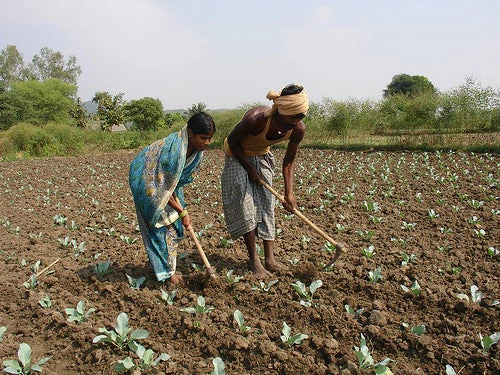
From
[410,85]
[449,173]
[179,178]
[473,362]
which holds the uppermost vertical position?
[410,85]

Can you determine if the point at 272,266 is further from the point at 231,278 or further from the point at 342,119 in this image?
the point at 342,119

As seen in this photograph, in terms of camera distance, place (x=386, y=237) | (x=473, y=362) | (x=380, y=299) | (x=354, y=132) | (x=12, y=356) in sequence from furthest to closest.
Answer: (x=354, y=132) < (x=386, y=237) < (x=380, y=299) < (x=12, y=356) < (x=473, y=362)

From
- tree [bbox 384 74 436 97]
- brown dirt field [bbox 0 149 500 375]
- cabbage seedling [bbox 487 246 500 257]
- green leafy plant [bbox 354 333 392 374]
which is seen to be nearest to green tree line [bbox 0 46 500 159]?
brown dirt field [bbox 0 149 500 375]

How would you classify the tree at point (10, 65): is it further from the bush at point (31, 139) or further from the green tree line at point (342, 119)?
the bush at point (31, 139)

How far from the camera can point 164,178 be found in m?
3.23

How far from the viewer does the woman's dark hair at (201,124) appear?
3.06 metres

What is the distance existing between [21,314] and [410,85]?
58.8 meters

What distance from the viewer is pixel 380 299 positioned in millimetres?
3227

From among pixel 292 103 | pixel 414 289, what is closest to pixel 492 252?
pixel 414 289

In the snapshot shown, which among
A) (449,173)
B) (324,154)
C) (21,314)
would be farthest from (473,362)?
(324,154)

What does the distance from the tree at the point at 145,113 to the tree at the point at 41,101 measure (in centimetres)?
659

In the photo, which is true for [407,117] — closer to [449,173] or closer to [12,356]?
[449,173]

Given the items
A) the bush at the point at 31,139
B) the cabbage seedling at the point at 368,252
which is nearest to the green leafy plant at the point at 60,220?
the cabbage seedling at the point at 368,252

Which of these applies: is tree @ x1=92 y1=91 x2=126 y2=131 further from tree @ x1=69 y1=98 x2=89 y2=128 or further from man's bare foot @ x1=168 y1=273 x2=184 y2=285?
man's bare foot @ x1=168 y1=273 x2=184 y2=285
